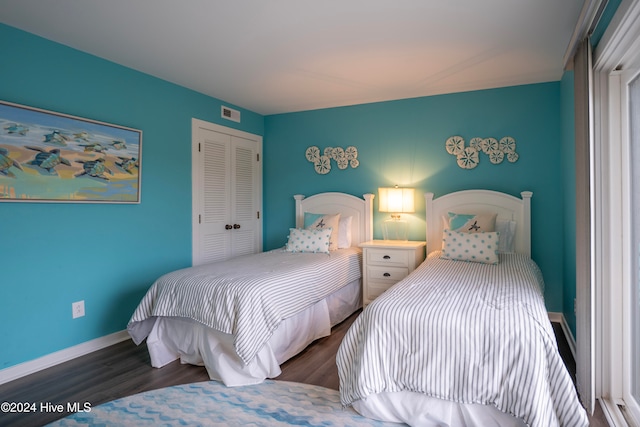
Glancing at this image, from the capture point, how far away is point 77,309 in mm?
2941

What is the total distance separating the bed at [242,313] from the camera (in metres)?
2.45

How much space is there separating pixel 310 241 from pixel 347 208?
0.78 meters

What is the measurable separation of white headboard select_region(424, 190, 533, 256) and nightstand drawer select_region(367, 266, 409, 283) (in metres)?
0.45

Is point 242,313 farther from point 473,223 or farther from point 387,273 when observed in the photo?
point 473,223

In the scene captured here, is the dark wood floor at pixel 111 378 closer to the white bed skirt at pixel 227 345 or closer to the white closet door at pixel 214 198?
the white bed skirt at pixel 227 345

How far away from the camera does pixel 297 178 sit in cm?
484

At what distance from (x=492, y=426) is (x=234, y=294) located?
1.58m

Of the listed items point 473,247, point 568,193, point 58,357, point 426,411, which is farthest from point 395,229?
point 58,357

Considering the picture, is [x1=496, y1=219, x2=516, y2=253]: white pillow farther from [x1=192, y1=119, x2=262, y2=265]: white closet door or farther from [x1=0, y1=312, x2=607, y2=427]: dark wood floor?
[x1=192, y1=119, x2=262, y2=265]: white closet door

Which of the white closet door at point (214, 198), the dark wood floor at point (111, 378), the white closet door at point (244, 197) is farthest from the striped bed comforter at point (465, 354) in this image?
the white closet door at point (244, 197)

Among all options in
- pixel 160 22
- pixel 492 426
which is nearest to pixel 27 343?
pixel 160 22

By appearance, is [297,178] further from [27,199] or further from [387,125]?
[27,199]

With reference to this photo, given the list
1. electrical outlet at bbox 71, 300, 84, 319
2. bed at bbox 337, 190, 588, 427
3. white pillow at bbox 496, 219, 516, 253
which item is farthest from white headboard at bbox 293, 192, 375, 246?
electrical outlet at bbox 71, 300, 84, 319

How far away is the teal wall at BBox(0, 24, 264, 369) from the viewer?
8.50 ft
